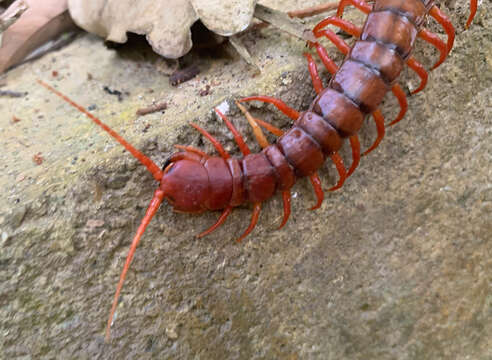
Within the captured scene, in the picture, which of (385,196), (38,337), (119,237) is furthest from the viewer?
(385,196)

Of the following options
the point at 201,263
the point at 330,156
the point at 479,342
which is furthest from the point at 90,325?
the point at 479,342

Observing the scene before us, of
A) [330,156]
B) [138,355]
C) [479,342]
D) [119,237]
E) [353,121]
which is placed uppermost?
[353,121]

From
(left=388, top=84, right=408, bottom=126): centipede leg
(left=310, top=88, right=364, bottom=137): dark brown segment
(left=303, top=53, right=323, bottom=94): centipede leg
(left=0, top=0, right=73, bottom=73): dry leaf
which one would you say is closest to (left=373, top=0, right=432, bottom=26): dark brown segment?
(left=388, top=84, right=408, bottom=126): centipede leg

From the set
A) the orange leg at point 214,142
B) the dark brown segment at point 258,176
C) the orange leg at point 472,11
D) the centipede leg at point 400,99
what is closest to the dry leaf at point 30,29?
the orange leg at point 214,142

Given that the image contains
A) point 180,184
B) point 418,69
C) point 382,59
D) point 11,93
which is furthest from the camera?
point 11,93

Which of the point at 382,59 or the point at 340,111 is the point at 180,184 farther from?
the point at 382,59

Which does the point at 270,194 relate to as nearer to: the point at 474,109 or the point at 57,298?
the point at 57,298

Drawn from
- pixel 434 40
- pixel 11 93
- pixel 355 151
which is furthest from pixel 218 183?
pixel 11 93
